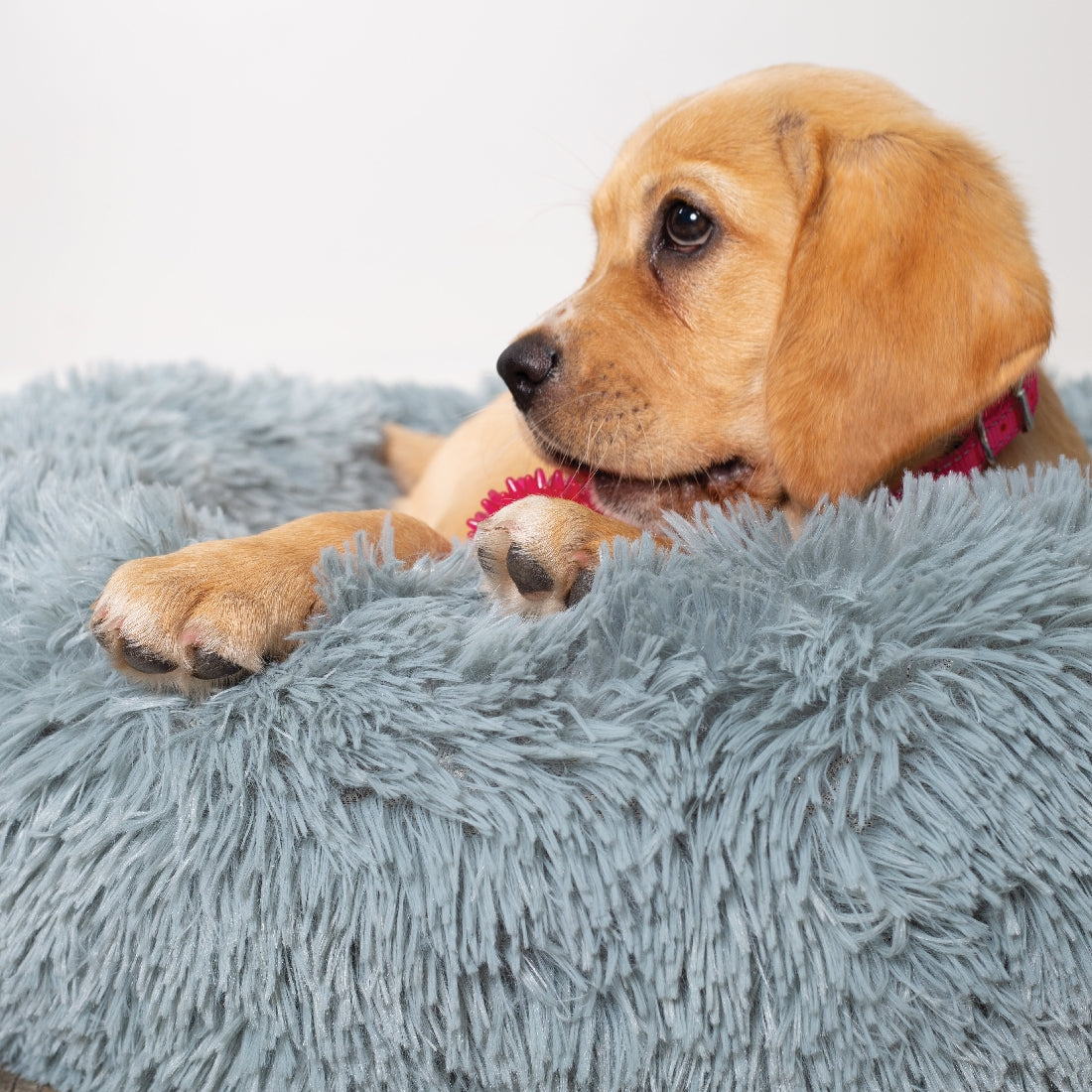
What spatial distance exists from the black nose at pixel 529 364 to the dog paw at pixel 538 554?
0.24 meters

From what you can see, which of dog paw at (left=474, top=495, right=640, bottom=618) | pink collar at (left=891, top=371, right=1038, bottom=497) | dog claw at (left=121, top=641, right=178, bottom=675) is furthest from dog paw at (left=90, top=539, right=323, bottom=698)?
pink collar at (left=891, top=371, right=1038, bottom=497)

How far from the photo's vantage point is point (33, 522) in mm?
1760

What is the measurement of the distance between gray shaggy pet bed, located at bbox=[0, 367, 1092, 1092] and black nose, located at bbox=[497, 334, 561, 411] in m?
0.37

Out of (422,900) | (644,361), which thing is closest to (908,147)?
(644,361)

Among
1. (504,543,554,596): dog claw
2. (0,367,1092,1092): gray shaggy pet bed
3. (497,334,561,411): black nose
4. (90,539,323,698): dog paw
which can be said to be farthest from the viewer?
(497,334,561,411): black nose

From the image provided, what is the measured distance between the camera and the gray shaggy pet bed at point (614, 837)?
3.61 ft

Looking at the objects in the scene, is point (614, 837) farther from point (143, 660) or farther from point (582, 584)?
point (143, 660)

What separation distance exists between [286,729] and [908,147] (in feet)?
3.77

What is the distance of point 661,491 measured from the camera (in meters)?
1.65

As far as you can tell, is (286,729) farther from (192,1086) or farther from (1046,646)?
(1046,646)

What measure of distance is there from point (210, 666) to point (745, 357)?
0.87 metres

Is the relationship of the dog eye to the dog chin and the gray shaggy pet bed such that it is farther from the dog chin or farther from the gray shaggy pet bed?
the gray shaggy pet bed

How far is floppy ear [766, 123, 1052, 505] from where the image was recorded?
54.7 inches

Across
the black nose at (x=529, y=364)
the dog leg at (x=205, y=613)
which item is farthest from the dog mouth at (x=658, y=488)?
the dog leg at (x=205, y=613)
